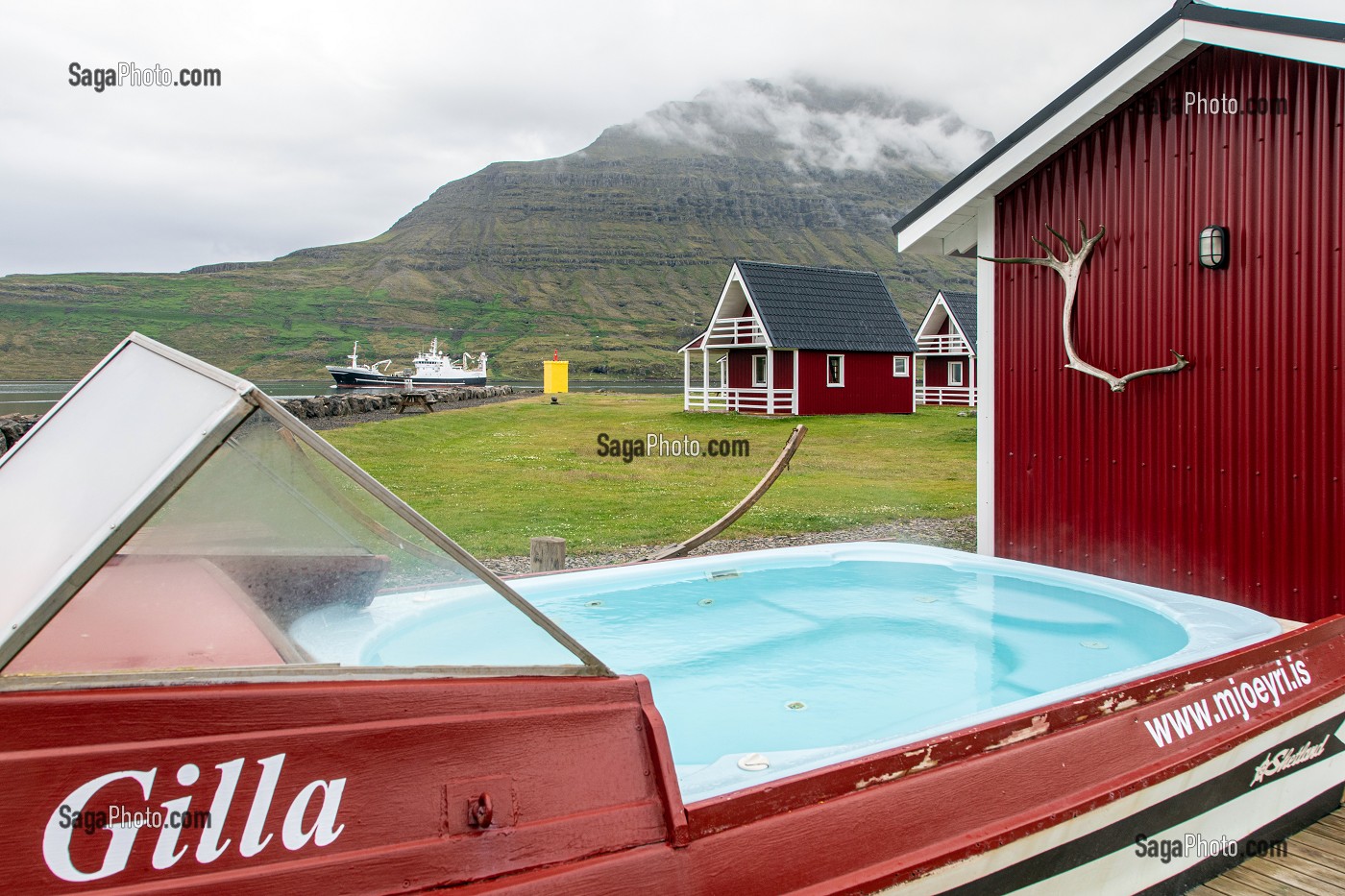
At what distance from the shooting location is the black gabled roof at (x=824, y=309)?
29.3 m

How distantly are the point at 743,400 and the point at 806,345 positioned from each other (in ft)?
10.2

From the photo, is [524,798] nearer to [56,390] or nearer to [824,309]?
[824,309]

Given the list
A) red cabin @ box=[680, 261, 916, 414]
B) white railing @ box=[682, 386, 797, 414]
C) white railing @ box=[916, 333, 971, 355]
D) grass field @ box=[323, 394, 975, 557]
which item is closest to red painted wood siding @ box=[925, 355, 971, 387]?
white railing @ box=[916, 333, 971, 355]

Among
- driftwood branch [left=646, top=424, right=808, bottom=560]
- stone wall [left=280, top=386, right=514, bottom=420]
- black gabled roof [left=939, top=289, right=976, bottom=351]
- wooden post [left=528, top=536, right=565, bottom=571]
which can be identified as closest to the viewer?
wooden post [left=528, top=536, right=565, bottom=571]

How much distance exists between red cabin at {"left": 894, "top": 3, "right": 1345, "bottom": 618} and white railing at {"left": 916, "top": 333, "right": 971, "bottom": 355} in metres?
29.9

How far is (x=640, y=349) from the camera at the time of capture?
120625mm

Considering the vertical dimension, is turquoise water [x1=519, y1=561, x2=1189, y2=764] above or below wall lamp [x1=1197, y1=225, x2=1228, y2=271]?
below

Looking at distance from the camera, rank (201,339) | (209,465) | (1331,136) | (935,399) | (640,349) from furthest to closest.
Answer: (640,349) < (201,339) < (935,399) < (1331,136) < (209,465)

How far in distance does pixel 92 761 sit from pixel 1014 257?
7.16 meters

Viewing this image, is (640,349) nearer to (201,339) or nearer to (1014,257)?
(201,339)

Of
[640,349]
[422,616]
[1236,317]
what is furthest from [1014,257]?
[640,349]

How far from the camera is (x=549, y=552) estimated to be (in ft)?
22.3

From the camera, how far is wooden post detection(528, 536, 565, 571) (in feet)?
22.2

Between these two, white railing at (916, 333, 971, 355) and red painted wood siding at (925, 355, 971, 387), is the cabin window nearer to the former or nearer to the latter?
white railing at (916, 333, 971, 355)
